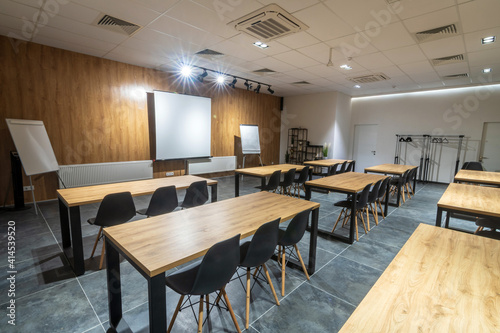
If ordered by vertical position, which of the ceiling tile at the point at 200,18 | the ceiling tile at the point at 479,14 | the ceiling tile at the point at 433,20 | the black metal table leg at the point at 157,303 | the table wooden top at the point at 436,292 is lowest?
the black metal table leg at the point at 157,303

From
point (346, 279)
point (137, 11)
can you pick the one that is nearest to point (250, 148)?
point (137, 11)

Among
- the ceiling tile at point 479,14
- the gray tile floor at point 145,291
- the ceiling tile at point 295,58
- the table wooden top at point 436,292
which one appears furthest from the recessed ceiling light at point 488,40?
the table wooden top at point 436,292

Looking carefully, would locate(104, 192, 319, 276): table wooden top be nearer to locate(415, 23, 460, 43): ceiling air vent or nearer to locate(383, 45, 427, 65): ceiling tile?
locate(415, 23, 460, 43): ceiling air vent

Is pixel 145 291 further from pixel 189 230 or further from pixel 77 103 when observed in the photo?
pixel 77 103

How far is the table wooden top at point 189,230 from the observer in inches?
55.2

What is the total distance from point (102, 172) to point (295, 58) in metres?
4.88

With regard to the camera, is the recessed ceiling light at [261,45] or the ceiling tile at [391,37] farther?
the recessed ceiling light at [261,45]

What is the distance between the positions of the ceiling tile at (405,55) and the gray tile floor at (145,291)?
3.28m

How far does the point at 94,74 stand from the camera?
5.10 m

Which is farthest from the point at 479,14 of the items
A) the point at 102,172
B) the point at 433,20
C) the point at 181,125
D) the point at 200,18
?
the point at 102,172

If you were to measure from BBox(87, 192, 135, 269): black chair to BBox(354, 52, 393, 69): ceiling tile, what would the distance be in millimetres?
4856

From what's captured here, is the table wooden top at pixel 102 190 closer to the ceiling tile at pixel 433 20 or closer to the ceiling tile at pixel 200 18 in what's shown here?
the ceiling tile at pixel 200 18

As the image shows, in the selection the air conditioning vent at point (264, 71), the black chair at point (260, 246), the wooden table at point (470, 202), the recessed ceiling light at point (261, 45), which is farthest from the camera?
the air conditioning vent at point (264, 71)

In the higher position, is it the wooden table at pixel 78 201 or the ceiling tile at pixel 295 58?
the ceiling tile at pixel 295 58
